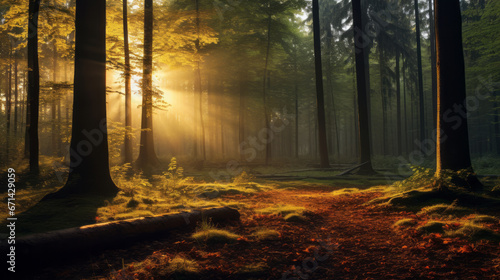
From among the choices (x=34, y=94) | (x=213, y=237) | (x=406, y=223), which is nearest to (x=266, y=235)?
(x=213, y=237)

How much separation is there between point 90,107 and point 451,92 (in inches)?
402

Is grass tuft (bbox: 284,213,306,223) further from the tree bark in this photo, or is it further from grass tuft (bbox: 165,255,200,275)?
grass tuft (bbox: 165,255,200,275)

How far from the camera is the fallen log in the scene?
3352mm

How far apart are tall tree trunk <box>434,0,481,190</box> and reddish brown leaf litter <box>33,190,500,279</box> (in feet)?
9.67

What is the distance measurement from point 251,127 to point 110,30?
2973 cm

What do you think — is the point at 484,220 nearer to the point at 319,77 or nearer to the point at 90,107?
the point at 90,107

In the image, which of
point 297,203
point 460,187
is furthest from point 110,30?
point 460,187

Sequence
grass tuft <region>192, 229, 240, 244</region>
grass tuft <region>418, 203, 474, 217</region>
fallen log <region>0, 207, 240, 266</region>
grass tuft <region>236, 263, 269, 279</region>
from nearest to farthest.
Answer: fallen log <region>0, 207, 240, 266</region>
grass tuft <region>236, 263, 269, 279</region>
grass tuft <region>192, 229, 240, 244</region>
grass tuft <region>418, 203, 474, 217</region>

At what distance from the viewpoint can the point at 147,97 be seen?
1291 centimetres

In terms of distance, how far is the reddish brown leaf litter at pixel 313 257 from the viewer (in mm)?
3412

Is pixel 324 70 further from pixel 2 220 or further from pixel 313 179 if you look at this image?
pixel 2 220

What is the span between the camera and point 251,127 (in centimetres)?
4309

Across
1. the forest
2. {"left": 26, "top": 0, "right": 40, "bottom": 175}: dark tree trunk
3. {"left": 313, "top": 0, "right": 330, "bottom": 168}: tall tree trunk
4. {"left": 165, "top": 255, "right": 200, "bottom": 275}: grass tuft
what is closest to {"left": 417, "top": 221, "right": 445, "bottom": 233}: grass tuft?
the forest

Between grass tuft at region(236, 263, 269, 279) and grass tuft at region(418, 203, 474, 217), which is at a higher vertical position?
grass tuft at region(418, 203, 474, 217)
